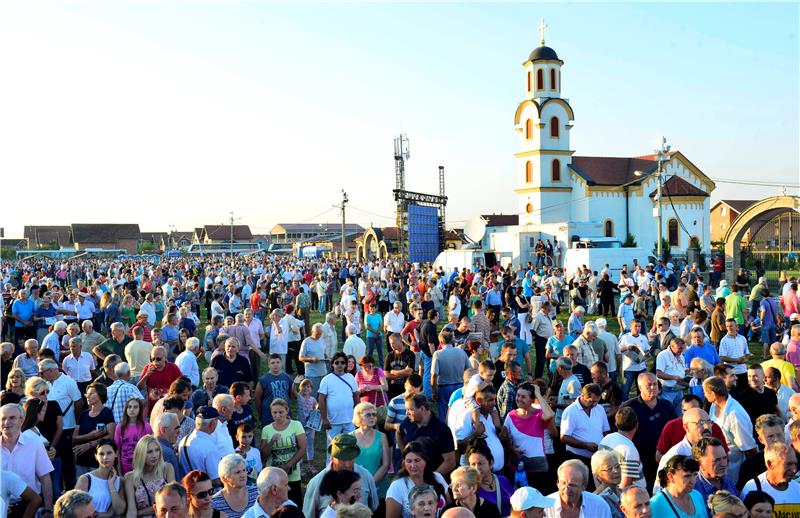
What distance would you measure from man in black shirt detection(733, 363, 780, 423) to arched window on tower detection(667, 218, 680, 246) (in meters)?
48.2

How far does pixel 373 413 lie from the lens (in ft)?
18.3

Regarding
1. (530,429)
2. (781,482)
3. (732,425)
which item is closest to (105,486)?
(530,429)

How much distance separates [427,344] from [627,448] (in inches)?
221

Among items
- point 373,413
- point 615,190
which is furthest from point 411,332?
point 615,190

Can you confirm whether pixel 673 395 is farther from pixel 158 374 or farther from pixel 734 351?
pixel 158 374

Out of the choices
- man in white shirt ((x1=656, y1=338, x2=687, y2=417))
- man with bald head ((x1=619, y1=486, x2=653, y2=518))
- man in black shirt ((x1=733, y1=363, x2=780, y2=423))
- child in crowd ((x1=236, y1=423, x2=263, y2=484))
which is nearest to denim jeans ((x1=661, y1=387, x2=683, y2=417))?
man in white shirt ((x1=656, y1=338, x2=687, y2=417))

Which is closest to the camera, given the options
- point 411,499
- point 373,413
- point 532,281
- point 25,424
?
point 411,499

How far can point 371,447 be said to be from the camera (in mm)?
5535

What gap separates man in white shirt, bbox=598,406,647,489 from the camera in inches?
195

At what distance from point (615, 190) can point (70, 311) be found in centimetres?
4484

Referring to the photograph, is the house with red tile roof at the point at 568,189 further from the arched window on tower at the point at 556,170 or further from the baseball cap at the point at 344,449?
the baseball cap at the point at 344,449

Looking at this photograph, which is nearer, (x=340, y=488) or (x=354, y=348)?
(x=340, y=488)

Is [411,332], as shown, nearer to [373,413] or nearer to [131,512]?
[373,413]

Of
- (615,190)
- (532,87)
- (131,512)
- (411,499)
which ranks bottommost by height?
(131,512)
